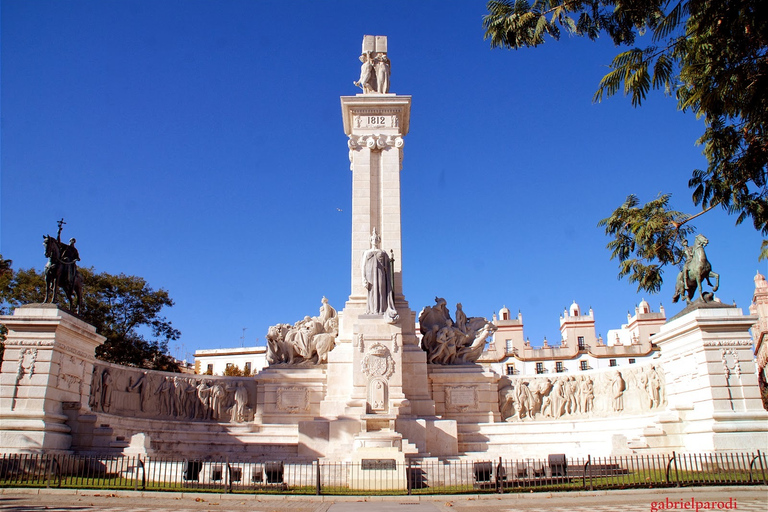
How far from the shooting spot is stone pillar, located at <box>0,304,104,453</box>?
599 inches

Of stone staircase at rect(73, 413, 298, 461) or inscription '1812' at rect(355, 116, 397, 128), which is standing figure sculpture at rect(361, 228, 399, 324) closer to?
stone staircase at rect(73, 413, 298, 461)

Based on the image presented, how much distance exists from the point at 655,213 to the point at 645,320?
5098 cm

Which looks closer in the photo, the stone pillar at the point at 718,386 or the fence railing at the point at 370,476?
the fence railing at the point at 370,476

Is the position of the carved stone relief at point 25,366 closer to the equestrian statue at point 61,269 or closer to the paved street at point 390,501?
the equestrian statue at point 61,269

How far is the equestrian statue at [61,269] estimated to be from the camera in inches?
680

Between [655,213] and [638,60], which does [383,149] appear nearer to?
[655,213]

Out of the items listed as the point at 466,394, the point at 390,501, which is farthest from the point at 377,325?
the point at 390,501

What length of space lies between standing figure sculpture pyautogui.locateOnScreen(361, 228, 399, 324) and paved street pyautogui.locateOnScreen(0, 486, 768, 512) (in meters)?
8.78

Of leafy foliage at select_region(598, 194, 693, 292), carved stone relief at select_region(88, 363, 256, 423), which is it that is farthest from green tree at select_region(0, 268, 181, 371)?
leafy foliage at select_region(598, 194, 693, 292)

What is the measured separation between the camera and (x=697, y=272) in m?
16.5

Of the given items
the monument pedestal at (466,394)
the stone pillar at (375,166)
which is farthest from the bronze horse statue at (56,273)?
the monument pedestal at (466,394)

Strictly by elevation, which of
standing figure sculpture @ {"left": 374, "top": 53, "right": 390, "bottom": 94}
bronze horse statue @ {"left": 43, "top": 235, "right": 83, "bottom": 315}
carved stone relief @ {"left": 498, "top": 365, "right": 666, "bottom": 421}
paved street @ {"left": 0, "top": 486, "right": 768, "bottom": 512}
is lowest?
paved street @ {"left": 0, "top": 486, "right": 768, "bottom": 512}

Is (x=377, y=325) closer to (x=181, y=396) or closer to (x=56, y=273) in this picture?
(x=181, y=396)

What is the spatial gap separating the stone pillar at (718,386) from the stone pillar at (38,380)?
16575 mm
